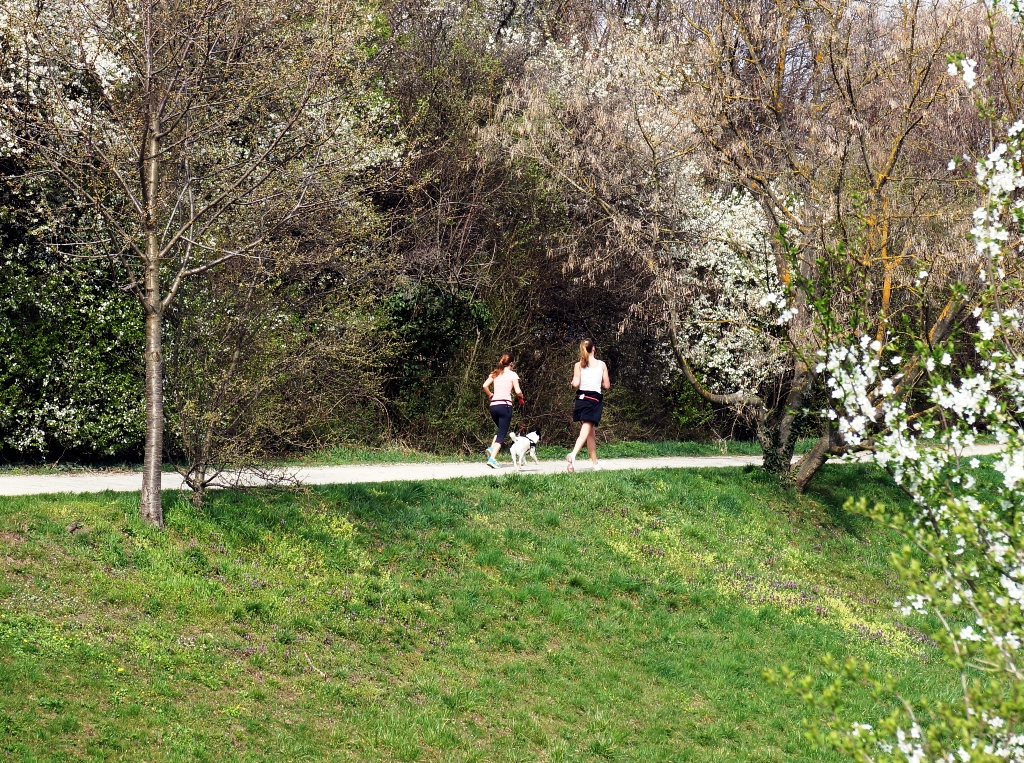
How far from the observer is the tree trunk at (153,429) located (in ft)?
32.9

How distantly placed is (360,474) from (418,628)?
4.44m

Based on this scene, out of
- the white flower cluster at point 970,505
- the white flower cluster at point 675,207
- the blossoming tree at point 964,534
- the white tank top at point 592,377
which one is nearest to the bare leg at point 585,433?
the white tank top at point 592,377

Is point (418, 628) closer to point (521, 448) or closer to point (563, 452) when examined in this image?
point (521, 448)

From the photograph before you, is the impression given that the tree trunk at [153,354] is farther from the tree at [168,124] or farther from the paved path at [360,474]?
the paved path at [360,474]

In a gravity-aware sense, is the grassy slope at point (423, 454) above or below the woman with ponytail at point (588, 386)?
below

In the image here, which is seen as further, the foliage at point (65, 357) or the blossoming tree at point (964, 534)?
the foliage at point (65, 357)

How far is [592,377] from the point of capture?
48.8 feet

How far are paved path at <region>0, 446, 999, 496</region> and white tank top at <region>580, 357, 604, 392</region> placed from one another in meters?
1.24

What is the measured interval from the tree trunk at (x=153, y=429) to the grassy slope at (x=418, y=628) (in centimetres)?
19

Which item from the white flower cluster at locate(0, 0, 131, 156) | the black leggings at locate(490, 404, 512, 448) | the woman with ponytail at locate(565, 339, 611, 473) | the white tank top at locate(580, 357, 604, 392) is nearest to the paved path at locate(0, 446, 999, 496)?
the black leggings at locate(490, 404, 512, 448)

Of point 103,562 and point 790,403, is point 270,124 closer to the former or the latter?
point 103,562

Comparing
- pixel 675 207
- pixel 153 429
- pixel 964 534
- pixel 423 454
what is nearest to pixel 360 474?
pixel 423 454

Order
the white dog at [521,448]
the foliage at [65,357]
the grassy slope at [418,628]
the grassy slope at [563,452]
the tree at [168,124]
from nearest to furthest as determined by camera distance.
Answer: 1. the grassy slope at [418,628]
2. the tree at [168,124]
3. the foliage at [65,357]
4. the white dog at [521,448]
5. the grassy slope at [563,452]

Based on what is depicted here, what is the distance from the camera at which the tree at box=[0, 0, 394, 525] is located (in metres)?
9.98
